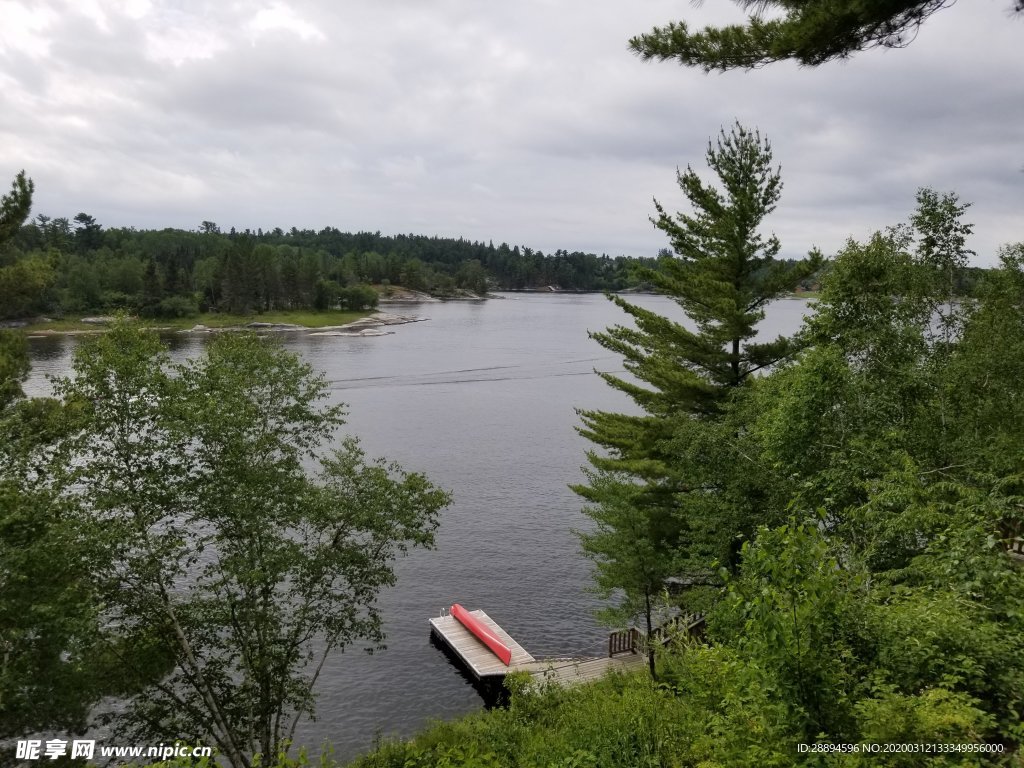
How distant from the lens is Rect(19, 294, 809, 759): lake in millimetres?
26094

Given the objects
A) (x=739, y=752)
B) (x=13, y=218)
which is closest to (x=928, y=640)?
(x=739, y=752)

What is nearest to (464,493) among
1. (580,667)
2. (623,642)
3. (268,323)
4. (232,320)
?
(623,642)

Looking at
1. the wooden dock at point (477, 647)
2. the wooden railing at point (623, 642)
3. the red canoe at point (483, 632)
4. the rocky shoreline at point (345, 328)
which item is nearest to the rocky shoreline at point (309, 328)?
the rocky shoreline at point (345, 328)

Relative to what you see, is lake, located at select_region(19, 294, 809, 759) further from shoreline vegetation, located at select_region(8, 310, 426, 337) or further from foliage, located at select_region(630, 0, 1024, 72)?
foliage, located at select_region(630, 0, 1024, 72)

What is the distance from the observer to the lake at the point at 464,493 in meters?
26.1

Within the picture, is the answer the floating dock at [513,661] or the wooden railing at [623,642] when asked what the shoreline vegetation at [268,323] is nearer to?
the floating dock at [513,661]

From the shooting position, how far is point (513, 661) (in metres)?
26.4

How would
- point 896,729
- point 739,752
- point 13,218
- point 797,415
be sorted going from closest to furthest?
point 896,729 → point 739,752 → point 797,415 → point 13,218

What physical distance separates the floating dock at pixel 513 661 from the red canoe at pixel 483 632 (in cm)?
17

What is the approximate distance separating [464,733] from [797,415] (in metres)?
12.4

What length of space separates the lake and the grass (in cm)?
1248

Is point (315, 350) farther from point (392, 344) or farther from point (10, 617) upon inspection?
point (10, 617)

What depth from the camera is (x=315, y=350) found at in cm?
9581

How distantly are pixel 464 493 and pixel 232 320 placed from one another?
299ft
